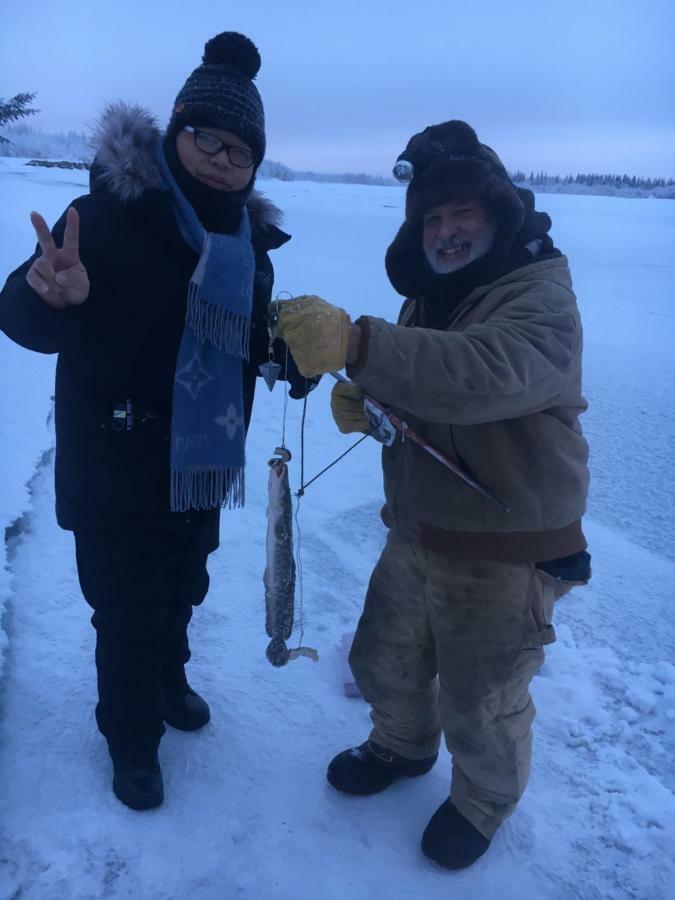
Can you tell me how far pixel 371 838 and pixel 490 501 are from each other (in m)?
1.29

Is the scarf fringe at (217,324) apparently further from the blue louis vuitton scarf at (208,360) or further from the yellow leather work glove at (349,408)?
the yellow leather work glove at (349,408)

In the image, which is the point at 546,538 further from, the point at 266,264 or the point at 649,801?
the point at 266,264

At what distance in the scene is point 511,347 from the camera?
1657 millimetres

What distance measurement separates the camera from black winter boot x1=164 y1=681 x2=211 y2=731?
260cm

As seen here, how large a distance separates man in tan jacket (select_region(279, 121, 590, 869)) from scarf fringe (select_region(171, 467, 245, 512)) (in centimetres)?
46

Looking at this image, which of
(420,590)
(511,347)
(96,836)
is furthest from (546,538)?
(96,836)

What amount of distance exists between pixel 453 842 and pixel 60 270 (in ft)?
7.09

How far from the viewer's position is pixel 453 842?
2.15 m

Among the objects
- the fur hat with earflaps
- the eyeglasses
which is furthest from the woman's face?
the fur hat with earflaps

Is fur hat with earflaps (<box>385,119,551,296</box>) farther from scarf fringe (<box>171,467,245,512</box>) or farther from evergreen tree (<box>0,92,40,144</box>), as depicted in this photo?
evergreen tree (<box>0,92,40,144</box>)

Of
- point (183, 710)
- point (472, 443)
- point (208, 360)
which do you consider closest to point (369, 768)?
point (183, 710)

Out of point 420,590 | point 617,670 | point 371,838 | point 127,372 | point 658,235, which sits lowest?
point 371,838

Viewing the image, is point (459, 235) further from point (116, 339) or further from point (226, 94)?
point (116, 339)

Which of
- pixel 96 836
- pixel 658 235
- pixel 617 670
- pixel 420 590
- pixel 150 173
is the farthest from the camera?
pixel 658 235
